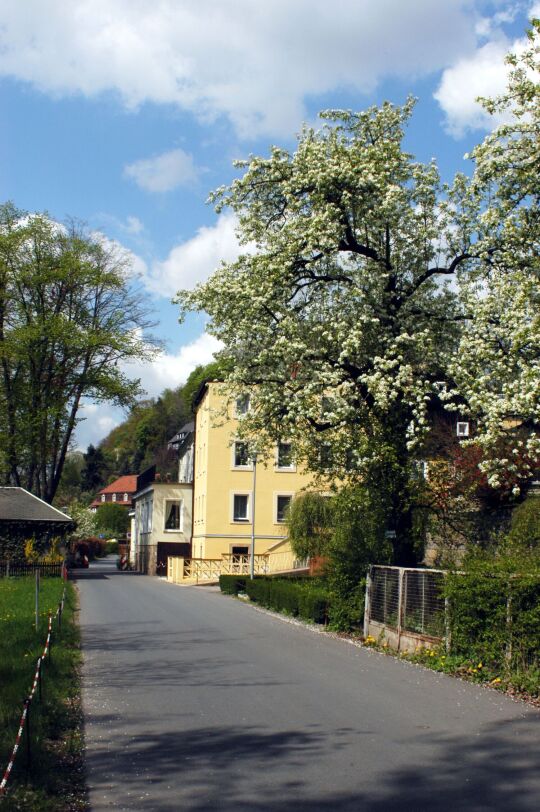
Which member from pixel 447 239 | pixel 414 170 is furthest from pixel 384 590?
pixel 414 170

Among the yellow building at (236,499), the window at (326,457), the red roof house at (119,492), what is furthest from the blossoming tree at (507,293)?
the red roof house at (119,492)

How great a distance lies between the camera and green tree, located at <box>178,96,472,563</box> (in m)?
19.2

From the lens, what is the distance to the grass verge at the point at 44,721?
688cm

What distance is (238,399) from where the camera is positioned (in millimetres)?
21219

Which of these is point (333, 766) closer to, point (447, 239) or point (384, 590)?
point (384, 590)

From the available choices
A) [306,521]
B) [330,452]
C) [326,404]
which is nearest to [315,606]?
[330,452]

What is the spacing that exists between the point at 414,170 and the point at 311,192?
7.59 feet

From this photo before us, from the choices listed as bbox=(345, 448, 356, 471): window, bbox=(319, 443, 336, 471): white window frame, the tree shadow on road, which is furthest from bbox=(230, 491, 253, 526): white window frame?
the tree shadow on road

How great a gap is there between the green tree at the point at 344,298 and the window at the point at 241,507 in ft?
112

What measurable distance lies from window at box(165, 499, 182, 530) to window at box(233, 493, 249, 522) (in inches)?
324

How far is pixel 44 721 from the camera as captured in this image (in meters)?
9.44

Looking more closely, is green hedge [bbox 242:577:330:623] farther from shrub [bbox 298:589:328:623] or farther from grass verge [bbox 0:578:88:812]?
grass verge [bbox 0:578:88:812]

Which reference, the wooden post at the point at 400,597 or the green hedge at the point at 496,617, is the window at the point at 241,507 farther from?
the green hedge at the point at 496,617

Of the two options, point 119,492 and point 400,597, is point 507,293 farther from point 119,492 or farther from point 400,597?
point 119,492
